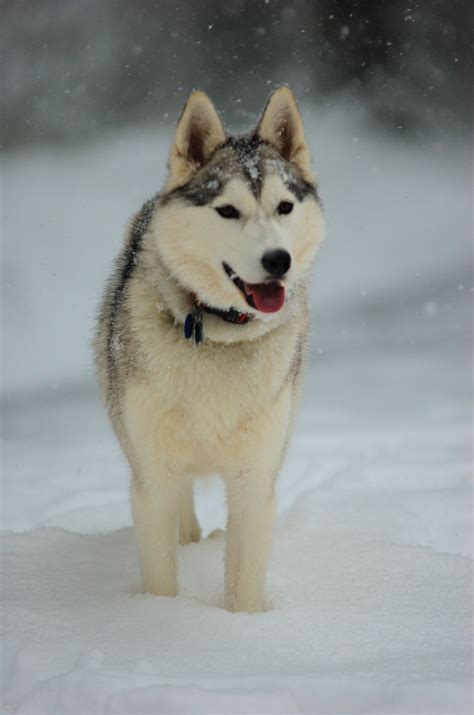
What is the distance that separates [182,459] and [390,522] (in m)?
2.29

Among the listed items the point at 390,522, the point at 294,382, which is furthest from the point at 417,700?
the point at 390,522

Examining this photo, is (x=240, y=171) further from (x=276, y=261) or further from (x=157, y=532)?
(x=157, y=532)

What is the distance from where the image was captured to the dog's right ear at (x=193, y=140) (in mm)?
3285

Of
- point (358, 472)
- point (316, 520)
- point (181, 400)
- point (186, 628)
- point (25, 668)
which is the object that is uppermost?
point (181, 400)

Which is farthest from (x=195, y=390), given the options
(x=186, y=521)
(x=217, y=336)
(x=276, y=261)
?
(x=186, y=521)

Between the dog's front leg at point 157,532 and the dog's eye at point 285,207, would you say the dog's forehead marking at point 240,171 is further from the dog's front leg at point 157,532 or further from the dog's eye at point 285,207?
the dog's front leg at point 157,532

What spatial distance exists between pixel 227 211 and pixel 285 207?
0.26 metres

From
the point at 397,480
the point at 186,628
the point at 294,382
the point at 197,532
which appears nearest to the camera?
A: the point at 186,628

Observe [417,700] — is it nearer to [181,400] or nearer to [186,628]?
[186,628]

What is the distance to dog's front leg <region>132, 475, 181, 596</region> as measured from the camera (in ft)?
11.4

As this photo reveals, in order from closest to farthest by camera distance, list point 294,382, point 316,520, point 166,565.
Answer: point 166,565, point 294,382, point 316,520

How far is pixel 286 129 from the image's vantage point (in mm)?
3488

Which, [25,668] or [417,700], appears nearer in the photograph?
[417,700]

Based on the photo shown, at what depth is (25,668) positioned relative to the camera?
2697 millimetres
